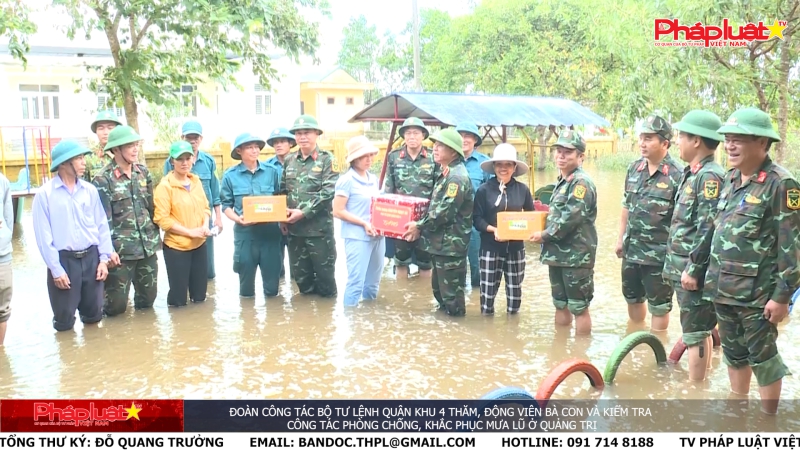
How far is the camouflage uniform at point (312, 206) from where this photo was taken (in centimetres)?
669

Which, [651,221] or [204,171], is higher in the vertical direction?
[204,171]

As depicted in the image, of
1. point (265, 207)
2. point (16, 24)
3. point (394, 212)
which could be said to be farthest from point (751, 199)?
point (16, 24)

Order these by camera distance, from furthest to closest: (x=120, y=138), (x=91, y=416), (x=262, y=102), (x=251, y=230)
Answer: (x=262, y=102)
(x=251, y=230)
(x=120, y=138)
(x=91, y=416)

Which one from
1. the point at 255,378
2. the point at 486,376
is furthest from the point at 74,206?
the point at 486,376

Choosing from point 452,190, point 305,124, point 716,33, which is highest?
point 716,33

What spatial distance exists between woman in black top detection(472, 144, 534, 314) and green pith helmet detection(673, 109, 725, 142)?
1805mm

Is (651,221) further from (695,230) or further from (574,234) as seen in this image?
(695,230)

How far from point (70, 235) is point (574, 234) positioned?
4283 millimetres

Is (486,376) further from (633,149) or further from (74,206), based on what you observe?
(633,149)

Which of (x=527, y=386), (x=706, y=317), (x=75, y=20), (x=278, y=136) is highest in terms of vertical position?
(x=75, y=20)

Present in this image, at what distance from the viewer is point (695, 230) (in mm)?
4535

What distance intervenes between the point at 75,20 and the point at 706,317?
28.3ft

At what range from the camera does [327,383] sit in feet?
15.5

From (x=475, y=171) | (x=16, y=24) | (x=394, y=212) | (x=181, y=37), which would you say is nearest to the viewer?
(x=394, y=212)
